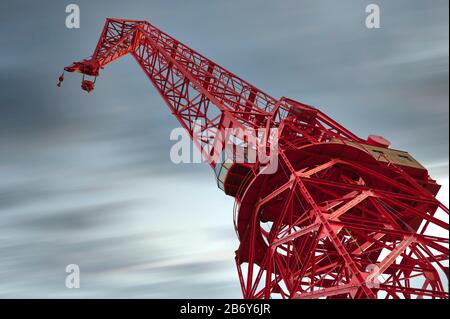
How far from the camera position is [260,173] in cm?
2866

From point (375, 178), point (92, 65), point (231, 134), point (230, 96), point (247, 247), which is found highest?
point (92, 65)

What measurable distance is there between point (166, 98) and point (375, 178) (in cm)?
1832

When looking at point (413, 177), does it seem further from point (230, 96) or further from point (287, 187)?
point (230, 96)

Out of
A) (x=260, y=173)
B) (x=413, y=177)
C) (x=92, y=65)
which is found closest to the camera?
(x=260, y=173)

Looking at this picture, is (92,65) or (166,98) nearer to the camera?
(166,98)

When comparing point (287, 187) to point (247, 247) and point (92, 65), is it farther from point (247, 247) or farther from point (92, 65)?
point (92, 65)
